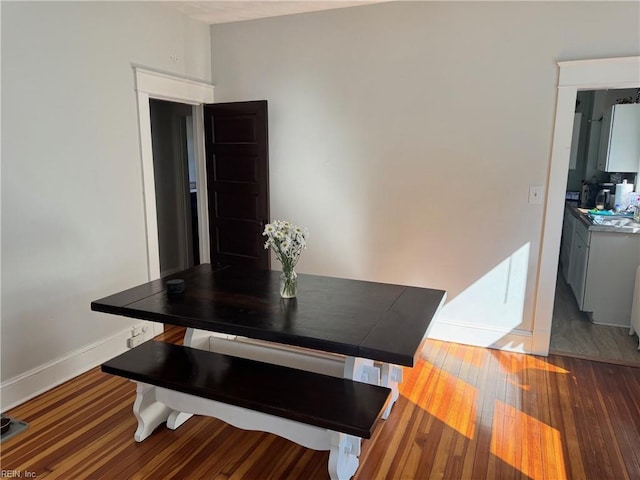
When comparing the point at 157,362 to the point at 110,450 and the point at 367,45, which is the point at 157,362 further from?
the point at 367,45

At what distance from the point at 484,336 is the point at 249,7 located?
10.4 ft

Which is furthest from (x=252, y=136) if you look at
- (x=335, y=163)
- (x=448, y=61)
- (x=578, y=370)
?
(x=578, y=370)

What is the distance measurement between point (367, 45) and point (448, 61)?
641 millimetres

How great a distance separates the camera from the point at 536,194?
3215 millimetres

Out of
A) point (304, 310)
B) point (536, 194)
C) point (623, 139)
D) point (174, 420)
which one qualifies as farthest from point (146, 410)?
point (623, 139)

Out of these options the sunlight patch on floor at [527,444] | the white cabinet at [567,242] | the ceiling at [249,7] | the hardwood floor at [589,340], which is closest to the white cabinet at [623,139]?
the white cabinet at [567,242]

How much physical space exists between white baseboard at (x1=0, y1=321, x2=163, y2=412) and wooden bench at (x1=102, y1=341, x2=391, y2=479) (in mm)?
809

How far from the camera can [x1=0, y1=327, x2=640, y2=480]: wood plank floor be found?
214 centimetres

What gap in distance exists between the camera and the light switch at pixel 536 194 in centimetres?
320

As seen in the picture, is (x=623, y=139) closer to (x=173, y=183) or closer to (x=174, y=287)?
(x=174, y=287)

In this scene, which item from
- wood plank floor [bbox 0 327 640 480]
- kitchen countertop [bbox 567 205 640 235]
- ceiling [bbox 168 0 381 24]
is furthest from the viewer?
kitchen countertop [bbox 567 205 640 235]

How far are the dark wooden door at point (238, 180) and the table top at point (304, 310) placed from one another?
1.27 m

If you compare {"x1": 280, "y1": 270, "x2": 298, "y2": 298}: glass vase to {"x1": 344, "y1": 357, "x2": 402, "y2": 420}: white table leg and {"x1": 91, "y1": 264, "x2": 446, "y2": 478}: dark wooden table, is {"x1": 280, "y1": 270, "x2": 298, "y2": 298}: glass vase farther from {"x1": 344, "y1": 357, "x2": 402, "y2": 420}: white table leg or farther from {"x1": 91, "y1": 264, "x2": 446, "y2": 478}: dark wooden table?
{"x1": 344, "y1": 357, "x2": 402, "y2": 420}: white table leg

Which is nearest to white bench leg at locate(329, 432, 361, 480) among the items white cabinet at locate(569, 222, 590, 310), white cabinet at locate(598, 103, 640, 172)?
white cabinet at locate(569, 222, 590, 310)
